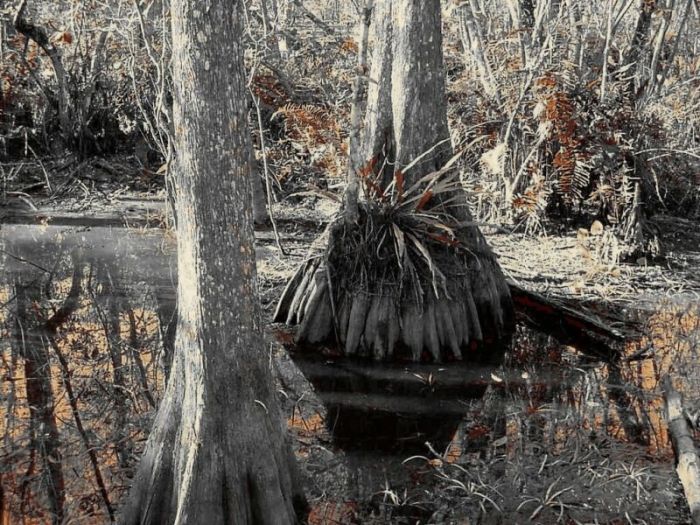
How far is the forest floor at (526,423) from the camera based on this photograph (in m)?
4.95

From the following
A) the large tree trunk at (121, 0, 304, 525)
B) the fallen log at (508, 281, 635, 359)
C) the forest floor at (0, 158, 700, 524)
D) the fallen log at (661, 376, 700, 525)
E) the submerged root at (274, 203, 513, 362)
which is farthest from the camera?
the fallen log at (508, 281, 635, 359)

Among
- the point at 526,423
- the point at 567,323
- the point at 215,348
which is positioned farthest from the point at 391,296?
the point at 215,348

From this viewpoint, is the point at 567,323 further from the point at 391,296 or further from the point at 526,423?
the point at 526,423

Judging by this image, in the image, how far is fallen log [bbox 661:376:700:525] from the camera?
184 inches

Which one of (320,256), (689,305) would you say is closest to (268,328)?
(320,256)

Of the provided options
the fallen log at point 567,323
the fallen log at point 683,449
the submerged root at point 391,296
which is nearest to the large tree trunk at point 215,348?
the fallen log at point 683,449

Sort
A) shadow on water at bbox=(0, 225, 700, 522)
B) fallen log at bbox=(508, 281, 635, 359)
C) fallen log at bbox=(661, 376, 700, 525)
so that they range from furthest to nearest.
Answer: fallen log at bbox=(508, 281, 635, 359) → shadow on water at bbox=(0, 225, 700, 522) → fallen log at bbox=(661, 376, 700, 525)

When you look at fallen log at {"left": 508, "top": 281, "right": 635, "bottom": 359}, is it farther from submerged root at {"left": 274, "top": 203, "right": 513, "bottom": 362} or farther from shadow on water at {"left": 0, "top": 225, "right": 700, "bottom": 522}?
submerged root at {"left": 274, "top": 203, "right": 513, "bottom": 362}

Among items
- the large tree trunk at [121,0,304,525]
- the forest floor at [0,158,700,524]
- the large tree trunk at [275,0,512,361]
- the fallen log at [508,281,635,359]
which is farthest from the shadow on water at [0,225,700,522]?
the large tree trunk at [121,0,304,525]

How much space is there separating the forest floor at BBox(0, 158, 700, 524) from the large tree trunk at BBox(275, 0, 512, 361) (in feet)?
1.25

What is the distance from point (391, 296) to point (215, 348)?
10.1 ft

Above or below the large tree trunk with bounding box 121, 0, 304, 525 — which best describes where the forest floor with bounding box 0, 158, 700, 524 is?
below

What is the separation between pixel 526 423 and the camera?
6.04 m

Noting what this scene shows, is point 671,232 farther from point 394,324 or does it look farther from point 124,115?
point 124,115
